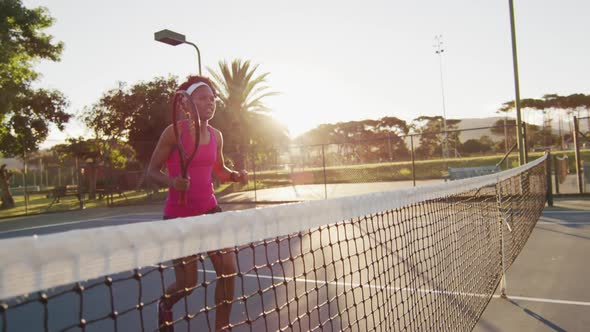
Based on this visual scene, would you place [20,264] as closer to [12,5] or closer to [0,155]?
[12,5]

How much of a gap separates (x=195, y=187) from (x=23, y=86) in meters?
22.8

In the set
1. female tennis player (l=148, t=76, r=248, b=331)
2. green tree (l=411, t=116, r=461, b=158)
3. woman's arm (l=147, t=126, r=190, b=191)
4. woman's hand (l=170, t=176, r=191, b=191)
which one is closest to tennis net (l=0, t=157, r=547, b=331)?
female tennis player (l=148, t=76, r=248, b=331)

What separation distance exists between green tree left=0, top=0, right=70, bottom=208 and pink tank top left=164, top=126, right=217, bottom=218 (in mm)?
18849

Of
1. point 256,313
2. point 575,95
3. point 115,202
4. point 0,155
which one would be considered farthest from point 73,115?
point 575,95

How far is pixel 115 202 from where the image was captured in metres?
22.4

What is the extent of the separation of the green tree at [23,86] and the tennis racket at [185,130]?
1879 centimetres

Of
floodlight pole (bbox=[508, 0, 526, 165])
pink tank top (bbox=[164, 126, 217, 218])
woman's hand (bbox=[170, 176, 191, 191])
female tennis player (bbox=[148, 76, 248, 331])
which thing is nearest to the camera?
woman's hand (bbox=[170, 176, 191, 191])

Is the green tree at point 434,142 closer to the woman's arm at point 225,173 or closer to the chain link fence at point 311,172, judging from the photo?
the chain link fence at point 311,172

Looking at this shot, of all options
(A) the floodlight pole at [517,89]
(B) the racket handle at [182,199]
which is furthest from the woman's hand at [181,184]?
(A) the floodlight pole at [517,89]

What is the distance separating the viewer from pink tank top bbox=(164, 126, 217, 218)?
9.80 feet

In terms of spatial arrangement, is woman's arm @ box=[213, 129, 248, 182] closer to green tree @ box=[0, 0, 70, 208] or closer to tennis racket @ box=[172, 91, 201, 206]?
tennis racket @ box=[172, 91, 201, 206]

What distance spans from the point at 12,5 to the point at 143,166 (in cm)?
1032

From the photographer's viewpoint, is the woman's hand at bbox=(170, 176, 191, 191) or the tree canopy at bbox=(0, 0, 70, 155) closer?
the woman's hand at bbox=(170, 176, 191, 191)

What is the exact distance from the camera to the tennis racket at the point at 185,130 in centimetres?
289
